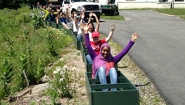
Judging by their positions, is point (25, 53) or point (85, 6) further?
point (85, 6)

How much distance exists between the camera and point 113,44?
1246cm

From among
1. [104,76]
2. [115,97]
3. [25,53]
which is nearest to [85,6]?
[25,53]

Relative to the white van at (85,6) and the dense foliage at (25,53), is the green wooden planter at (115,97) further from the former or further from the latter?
the white van at (85,6)

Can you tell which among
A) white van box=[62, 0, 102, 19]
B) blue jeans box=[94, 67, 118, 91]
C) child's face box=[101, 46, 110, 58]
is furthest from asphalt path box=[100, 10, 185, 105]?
white van box=[62, 0, 102, 19]

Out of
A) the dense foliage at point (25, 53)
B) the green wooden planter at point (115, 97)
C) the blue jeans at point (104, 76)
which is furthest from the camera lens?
the dense foliage at point (25, 53)

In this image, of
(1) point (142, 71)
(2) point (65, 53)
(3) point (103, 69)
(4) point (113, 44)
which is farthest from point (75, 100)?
(4) point (113, 44)

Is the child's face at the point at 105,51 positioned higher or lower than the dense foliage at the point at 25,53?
higher

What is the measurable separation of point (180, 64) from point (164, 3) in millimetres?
37438

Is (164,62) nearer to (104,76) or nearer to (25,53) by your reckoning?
(104,76)

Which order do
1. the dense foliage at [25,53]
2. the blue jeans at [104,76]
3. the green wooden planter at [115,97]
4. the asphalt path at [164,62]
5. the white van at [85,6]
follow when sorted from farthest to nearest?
the white van at [85,6], the dense foliage at [25,53], the asphalt path at [164,62], the blue jeans at [104,76], the green wooden planter at [115,97]

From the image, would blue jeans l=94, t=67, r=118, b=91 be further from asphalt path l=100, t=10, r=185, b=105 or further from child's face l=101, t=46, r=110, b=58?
asphalt path l=100, t=10, r=185, b=105

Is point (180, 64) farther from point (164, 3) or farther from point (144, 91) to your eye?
point (164, 3)

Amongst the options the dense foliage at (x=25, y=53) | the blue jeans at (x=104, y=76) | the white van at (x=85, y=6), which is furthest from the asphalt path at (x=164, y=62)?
the white van at (x=85, y=6)

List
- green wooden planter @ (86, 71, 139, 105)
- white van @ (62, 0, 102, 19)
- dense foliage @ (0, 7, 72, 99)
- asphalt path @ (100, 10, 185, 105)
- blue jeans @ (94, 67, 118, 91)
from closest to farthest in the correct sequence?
green wooden planter @ (86, 71, 139, 105)
blue jeans @ (94, 67, 118, 91)
asphalt path @ (100, 10, 185, 105)
dense foliage @ (0, 7, 72, 99)
white van @ (62, 0, 102, 19)
